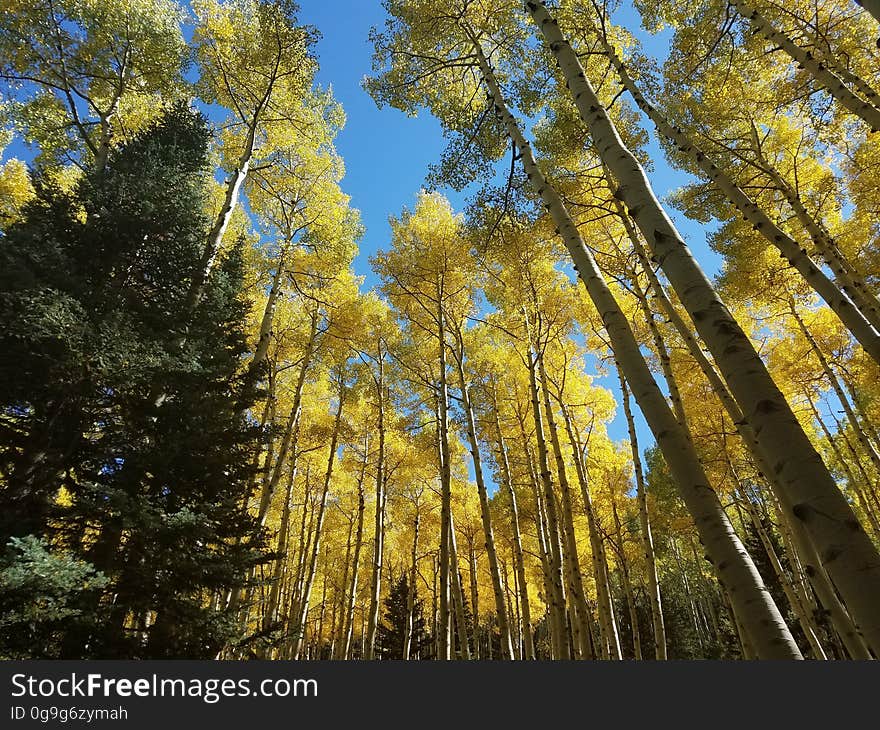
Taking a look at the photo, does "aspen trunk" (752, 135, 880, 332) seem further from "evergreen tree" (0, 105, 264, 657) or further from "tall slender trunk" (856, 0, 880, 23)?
"evergreen tree" (0, 105, 264, 657)

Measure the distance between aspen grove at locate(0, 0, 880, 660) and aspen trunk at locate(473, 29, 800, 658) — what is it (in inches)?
0.6

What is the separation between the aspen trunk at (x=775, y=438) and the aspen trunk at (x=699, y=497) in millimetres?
23

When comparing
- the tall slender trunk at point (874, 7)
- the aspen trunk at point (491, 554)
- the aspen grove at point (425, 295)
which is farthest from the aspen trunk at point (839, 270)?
the aspen trunk at point (491, 554)

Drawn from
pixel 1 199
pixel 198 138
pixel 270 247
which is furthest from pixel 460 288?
pixel 1 199

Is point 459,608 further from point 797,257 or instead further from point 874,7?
point 874,7

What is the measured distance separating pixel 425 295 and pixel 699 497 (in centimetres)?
771

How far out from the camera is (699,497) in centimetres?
218

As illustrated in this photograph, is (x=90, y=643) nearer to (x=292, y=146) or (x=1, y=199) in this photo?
(x=292, y=146)

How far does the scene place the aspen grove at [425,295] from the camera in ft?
10.9

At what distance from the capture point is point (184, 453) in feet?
14.9

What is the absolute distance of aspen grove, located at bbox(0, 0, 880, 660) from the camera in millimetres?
3316

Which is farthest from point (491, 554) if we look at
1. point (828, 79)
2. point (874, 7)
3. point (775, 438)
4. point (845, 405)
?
point (845, 405)

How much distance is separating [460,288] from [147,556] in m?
7.51

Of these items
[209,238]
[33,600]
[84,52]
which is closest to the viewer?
[33,600]
